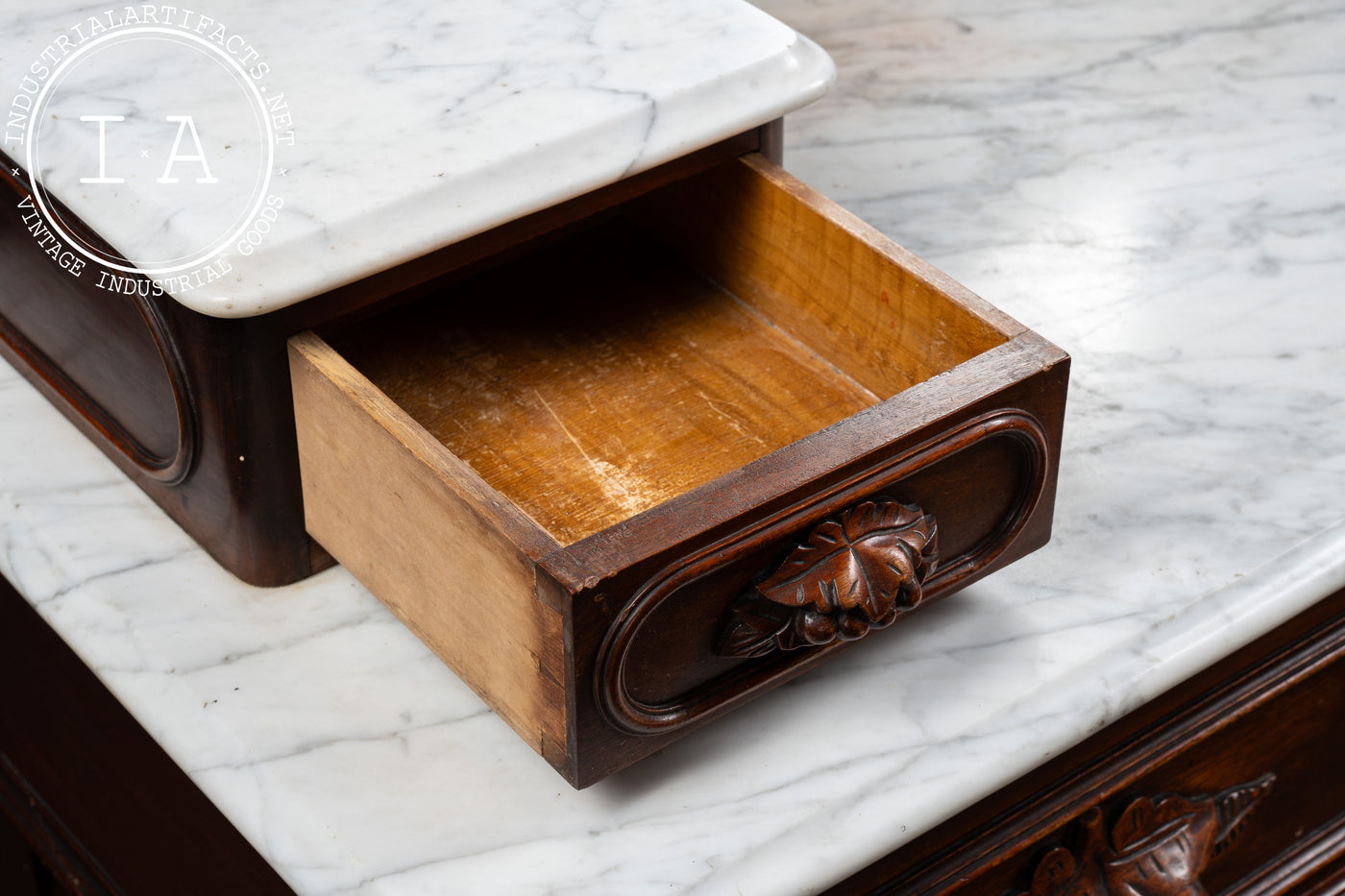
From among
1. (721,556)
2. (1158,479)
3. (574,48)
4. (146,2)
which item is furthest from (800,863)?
(146,2)

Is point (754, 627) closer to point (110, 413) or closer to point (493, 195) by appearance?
point (493, 195)

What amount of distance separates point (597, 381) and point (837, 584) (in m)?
0.25

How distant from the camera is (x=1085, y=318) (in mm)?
915

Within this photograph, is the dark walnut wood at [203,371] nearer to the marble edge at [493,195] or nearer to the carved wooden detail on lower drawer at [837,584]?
the marble edge at [493,195]

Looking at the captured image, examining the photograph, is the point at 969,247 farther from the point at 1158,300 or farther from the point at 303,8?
the point at 303,8

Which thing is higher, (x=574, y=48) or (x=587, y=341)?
(x=574, y=48)

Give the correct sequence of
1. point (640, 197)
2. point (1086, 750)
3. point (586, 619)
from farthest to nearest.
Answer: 1. point (640, 197)
2. point (1086, 750)
3. point (586, 619)

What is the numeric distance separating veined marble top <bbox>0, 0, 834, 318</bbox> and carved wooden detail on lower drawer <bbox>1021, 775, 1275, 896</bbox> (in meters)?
0.40

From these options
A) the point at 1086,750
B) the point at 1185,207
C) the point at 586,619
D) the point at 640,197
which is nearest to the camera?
the point at 586,619

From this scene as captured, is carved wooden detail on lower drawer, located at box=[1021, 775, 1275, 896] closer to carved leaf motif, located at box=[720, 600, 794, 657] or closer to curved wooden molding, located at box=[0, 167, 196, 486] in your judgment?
carved leaf motif, located at box=[720, 600, 794, 657]

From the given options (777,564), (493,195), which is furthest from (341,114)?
(777,564)

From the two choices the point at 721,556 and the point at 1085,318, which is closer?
the point at 721,556

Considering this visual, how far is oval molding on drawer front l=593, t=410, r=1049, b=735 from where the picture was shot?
0.56 metres

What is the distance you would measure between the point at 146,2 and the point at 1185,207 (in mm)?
647
